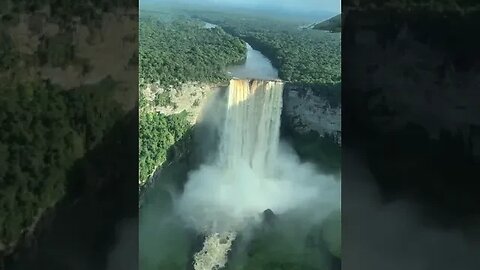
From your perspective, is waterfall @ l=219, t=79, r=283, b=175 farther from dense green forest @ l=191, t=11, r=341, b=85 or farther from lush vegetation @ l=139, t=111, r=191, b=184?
lush vegetation @ l=139, t=111, r=191, b=184

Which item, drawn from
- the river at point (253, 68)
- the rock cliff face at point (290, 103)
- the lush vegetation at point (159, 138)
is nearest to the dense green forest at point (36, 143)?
the lush vegetation at point (159, 138)

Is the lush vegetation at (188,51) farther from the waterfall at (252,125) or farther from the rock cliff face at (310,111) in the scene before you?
the rock cliff face at (310,111)

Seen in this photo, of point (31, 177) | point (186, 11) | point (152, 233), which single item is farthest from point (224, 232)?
point (186, 11)

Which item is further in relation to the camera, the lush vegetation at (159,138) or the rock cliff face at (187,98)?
the rock cliff face at (187,98)

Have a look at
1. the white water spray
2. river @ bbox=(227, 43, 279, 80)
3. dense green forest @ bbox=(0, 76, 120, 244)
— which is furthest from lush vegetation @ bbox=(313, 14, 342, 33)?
dense green forest @ bbox=(0, 76, 120, 244)

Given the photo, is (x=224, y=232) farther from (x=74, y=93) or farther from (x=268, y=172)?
(x=74, y=93)
